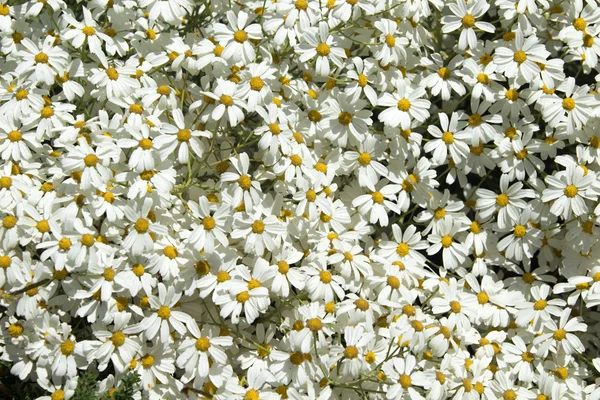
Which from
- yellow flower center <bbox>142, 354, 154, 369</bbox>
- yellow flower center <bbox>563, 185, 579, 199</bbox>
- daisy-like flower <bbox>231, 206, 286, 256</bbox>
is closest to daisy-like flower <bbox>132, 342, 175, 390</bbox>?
yellow flower center <bbox>142, 354, 154, 369</bbox>

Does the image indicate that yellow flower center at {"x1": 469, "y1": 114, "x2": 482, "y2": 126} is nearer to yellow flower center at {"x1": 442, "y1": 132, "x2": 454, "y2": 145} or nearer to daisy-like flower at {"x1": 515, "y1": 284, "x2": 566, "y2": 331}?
yellow flower center at {"x1": 442, "y1": 132, "x2": 454, "y2": 145}

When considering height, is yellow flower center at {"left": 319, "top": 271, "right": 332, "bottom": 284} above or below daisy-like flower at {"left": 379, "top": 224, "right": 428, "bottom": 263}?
above

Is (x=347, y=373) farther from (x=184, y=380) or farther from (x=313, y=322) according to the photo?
(x=184, y=380)

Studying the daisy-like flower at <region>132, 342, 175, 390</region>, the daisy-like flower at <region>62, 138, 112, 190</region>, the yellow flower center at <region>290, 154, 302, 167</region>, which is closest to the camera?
the daisy-like flower at <region>62, 138, 112, 190</region>

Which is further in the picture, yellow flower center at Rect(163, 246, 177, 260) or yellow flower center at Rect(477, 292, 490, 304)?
yellow flower center at Rect(477, 292, 490, 304)

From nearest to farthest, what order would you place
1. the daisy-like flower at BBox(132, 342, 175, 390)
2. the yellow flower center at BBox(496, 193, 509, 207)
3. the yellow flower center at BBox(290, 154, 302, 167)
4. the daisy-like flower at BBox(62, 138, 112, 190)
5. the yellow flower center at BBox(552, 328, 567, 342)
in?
the daisy-like flower at BBox(62, 138, 112, 190), the daisy-like flower at BBox(132, 342, 175, 390), the yellow flower center at BBox(290, 154, 302, 167), the yellow flower center at BBox(552, 328, 567, 342), the yellow flower center at BBox(496, 193, 509, 207)

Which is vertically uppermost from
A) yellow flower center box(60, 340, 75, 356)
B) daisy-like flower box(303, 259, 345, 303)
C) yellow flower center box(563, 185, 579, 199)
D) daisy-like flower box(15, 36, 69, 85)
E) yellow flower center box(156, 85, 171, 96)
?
daisy-like flower box(15, 36, 69, 85)

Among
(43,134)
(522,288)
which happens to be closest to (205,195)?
(43,134)
